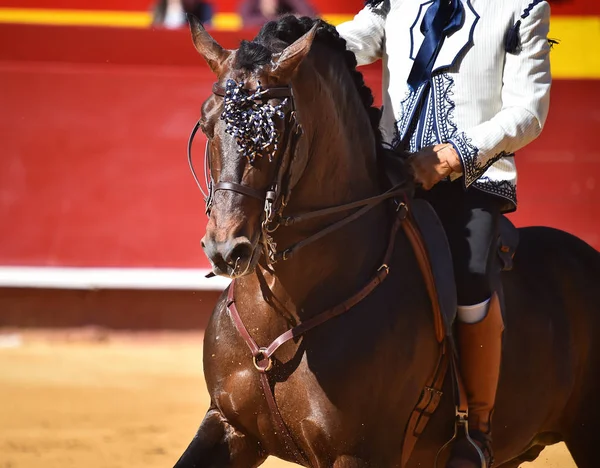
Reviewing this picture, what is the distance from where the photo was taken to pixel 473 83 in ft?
10.3

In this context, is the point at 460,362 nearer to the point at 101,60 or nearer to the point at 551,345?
the point at 551,345

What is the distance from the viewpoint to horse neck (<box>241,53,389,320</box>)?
2.69 m

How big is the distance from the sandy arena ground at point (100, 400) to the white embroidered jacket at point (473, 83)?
2.30 metres

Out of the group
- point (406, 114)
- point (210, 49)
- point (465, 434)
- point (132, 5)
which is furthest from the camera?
point (132, 5)

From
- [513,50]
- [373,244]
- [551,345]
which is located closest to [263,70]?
[373,244]

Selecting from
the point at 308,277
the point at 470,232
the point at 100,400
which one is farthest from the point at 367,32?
the point at 100,400

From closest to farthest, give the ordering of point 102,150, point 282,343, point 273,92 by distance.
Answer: point 273,92, point 282,343, point 102,150

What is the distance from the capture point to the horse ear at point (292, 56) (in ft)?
8.25

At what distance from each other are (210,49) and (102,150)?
186 inches

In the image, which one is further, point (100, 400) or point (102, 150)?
point (102, 150)

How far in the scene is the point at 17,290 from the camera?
7.09 metres

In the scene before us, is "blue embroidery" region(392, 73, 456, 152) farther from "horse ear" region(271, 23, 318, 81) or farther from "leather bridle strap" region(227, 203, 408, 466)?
"horse ear" region(271, 23, 318, 81)

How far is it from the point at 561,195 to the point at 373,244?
4.81 metres

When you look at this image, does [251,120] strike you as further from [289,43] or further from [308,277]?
[308,277]
